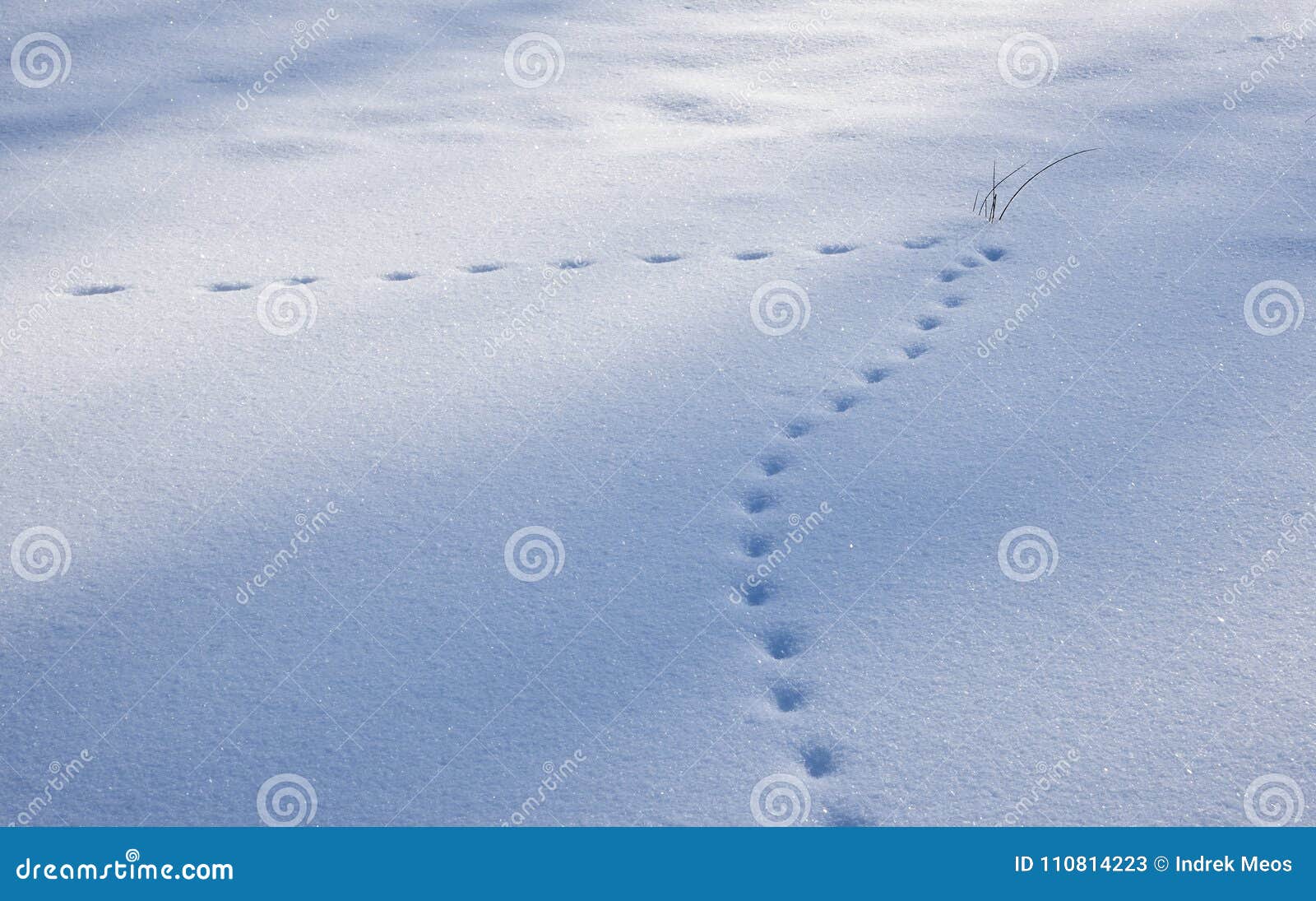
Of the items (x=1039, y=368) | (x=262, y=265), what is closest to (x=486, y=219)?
(x=262, y=265)

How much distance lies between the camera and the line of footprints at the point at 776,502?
143 centimetres

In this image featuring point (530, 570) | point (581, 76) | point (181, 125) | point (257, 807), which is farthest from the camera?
point (581, 76)

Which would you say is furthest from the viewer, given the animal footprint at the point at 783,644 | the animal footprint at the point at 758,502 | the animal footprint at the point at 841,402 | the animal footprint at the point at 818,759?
the animal footprint at the point at 841,402

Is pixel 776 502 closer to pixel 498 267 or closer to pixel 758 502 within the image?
pixel 758 502

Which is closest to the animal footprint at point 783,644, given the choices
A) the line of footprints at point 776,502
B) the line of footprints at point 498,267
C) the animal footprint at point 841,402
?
the line of footprints at point 776,502

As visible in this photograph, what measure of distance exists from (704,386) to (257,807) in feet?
3.55

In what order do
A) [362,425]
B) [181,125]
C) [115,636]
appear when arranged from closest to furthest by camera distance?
[115,636] → [362,425] → [181,125]

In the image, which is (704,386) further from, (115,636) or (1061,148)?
(1061,148)

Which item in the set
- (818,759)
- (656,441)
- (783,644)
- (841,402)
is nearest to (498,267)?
(656,441)

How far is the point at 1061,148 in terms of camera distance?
2.80m

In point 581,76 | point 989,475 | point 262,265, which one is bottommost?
point 989,475

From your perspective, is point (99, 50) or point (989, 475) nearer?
point (989, 475)

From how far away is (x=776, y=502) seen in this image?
183 centimetres

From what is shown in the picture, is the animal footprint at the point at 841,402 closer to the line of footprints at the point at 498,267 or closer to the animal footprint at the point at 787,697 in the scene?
the line of footprints at the point at 498,267
